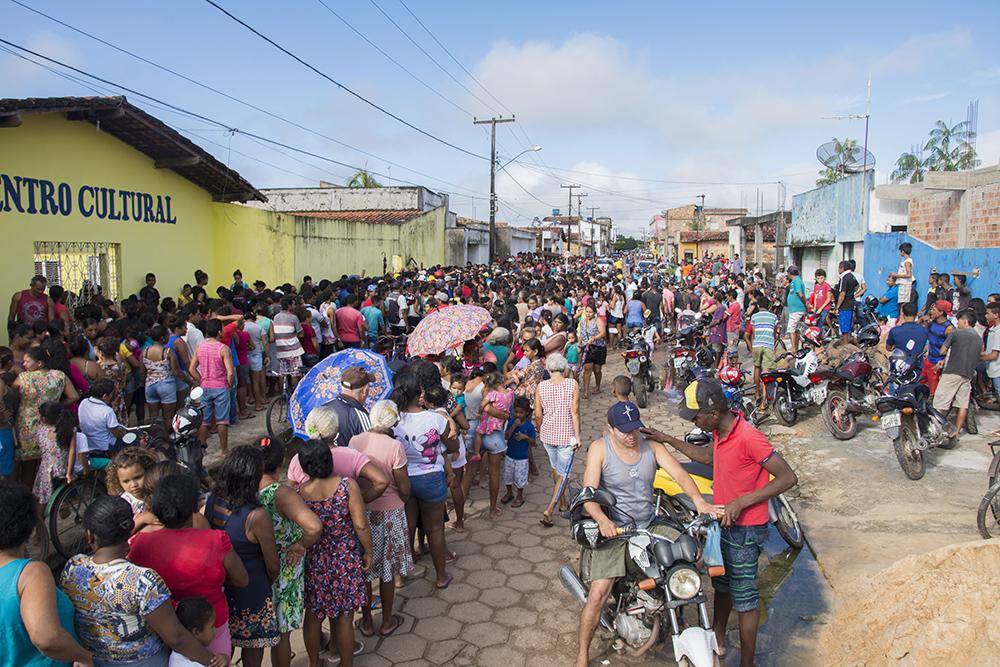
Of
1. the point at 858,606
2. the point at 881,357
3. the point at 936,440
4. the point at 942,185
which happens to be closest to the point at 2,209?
the point at 858,606

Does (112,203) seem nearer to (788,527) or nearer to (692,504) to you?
(692,504)

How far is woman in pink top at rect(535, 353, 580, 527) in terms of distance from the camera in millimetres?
6398

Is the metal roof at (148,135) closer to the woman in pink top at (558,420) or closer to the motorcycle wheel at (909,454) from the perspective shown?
the woman in pink top at (558,420)

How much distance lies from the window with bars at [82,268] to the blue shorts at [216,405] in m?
4.87

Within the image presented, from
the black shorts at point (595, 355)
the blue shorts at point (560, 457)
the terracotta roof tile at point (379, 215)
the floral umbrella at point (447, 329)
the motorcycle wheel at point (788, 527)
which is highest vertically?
the terracotta roof tile at point (379, 215)

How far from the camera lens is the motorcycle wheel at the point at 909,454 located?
7.32m

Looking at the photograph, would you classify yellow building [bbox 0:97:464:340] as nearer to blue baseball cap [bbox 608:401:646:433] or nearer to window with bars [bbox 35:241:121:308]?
window with bars [bbox 35:241:121:308]

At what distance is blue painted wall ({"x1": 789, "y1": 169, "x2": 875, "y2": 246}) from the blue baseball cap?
16.2 meters

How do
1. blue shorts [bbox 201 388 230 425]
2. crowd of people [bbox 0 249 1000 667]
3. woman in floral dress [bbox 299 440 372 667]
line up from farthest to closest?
blue shorts [bbox 201 388 230 425], woman in floral dress [bbox 299 440 372 667], crowd of people [bbox 0 249 1000 667]

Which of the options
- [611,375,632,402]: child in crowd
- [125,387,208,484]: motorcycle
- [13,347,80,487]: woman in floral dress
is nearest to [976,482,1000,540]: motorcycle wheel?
[611,375,632,402]: child in crowd

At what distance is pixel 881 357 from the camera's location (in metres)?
11.5

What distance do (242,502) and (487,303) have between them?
11.8 m

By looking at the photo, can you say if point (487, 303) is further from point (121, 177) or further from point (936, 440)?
point (936, 440)

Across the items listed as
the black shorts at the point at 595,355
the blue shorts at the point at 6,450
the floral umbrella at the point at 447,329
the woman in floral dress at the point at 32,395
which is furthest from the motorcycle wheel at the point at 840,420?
the blue shorts at the point at 6,450
